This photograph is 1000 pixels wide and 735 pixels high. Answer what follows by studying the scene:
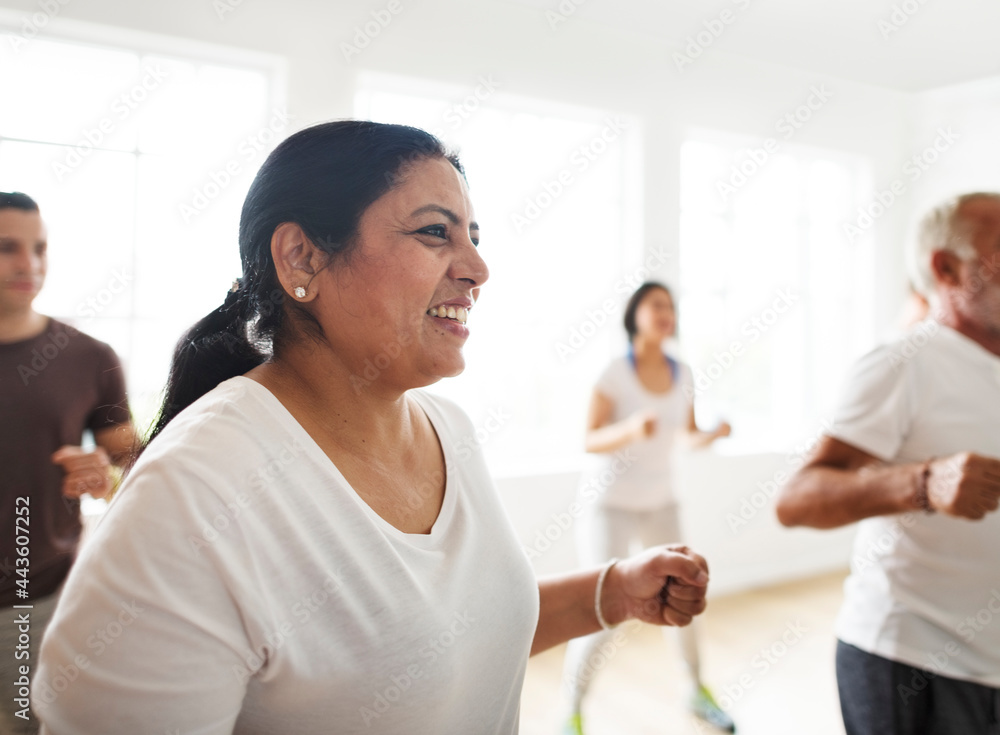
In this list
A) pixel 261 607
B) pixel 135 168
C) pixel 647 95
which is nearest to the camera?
pixel 261 607

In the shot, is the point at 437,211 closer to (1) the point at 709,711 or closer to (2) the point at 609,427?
(2) the point at 609,427

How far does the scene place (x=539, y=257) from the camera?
→ 4.18 m

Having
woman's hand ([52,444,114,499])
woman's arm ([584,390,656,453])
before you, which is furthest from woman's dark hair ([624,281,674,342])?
woman's hand ([52,444,114,499])

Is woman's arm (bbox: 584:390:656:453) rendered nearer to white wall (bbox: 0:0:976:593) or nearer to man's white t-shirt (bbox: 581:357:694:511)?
man's white t-shirt (bbox: 581:357:694:511)

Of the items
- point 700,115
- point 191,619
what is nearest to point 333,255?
point 191,619

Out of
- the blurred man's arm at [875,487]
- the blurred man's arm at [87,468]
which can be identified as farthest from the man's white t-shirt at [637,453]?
the blurred man's arm at [87,468]

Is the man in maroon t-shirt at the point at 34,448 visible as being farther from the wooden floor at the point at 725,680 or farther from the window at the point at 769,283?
the window at the point at 769,283

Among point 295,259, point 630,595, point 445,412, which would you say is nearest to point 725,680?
point 630,595

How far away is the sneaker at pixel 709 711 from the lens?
8.86 feet

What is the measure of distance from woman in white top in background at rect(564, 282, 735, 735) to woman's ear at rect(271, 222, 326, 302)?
6.12 ft

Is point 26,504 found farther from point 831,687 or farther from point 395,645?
point 831,687

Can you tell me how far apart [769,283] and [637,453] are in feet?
9.40

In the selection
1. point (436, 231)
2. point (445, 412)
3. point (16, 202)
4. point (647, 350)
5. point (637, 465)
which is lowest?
point (637, 465)

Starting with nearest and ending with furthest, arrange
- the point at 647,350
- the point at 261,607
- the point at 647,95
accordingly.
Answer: the point at 261,607, the point at 647,350, the point at 647,95
